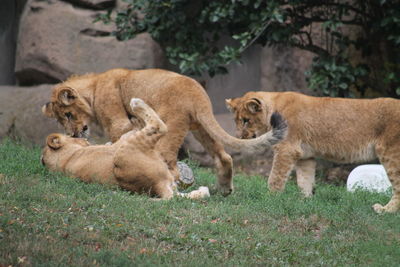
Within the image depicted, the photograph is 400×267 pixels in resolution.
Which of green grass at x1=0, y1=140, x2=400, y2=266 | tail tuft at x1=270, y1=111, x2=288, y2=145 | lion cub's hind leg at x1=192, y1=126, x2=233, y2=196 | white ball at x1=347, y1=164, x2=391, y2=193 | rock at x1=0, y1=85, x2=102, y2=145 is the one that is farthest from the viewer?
rock at x1=0, y1=85, x2=102, y2=145

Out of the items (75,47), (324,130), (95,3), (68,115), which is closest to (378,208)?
(324,130)

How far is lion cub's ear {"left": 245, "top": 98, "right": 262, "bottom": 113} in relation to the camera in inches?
335

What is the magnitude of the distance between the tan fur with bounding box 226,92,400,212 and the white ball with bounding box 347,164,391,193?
3.27 ft

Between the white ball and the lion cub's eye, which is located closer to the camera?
the lion cub's eye

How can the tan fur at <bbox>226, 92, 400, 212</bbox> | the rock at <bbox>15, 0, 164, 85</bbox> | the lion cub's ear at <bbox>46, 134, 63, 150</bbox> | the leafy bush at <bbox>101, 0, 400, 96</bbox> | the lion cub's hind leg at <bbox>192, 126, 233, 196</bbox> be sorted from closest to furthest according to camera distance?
1. the tan fur at <bbox>226, 92, 400, 212</bbox>
2. the lion cub's hind leg at <bbox>192, 126, 233, 196</bbox>
3. the lion cub's ear at <bbox>46, 134, 63, 150</bbox>
4. the leafy bush at <bbox>101, 0, 400, 96</bbox>
5. the rock at <bbox>15, 0, 164, 85</bbox>

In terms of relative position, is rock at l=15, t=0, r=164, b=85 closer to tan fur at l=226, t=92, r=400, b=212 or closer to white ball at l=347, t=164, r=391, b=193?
tan fur at l=226, t=92, r=400, b=212

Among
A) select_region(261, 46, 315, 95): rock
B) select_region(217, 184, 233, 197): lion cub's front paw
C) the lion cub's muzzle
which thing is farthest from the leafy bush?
select_region(217, 184, 233, 197): lion cub's front paw

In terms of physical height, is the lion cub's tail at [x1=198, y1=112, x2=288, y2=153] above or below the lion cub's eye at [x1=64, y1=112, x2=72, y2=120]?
above

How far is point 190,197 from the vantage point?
722cm

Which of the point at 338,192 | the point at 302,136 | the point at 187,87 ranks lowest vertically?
the point at 338,192

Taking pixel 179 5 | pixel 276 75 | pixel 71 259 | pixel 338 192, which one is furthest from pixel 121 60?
pixel 71 259

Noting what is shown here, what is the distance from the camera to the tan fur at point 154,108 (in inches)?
303

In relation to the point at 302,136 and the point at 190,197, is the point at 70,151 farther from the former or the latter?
the point at 302,136

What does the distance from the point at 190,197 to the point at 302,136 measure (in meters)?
1.78
